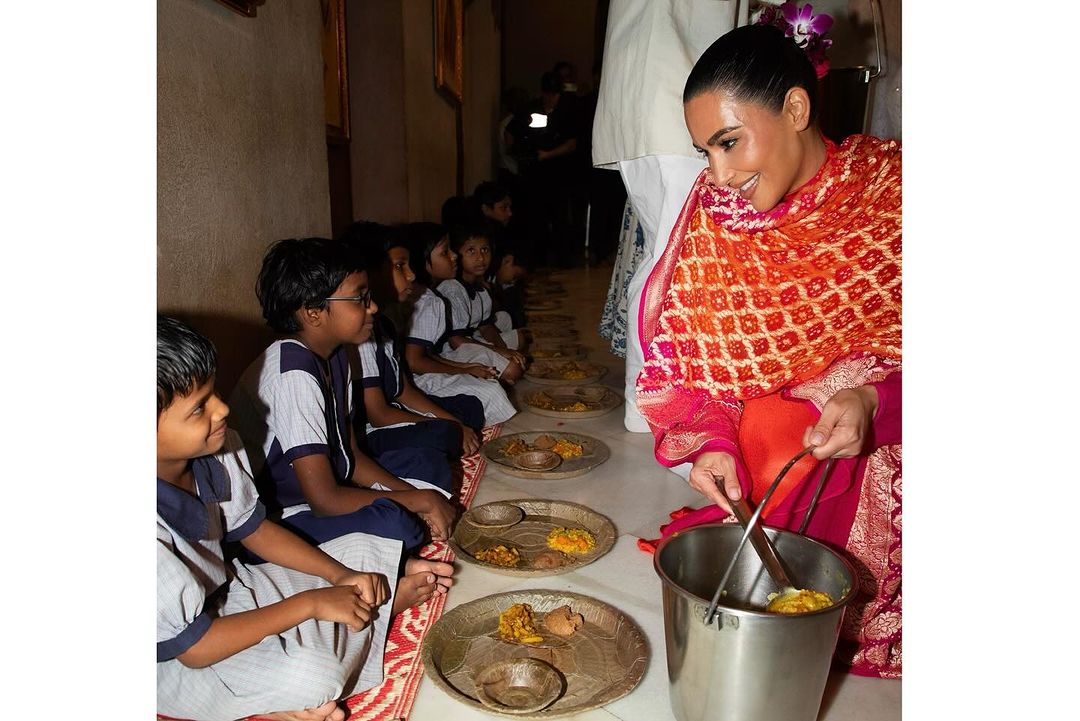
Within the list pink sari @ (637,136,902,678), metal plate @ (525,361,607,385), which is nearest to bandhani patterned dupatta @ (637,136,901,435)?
pink sari @ (637,136,902,678)

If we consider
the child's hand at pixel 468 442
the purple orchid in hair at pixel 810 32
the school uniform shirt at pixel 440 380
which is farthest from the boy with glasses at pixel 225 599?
the school uniform shirt at pixel 440 380

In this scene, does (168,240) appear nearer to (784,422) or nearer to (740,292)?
(740,292)

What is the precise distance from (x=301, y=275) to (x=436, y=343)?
5.62 ft

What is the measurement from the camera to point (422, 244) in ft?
13.5

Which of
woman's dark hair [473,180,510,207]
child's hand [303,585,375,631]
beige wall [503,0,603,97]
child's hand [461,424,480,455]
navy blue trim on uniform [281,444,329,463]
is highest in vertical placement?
beige wall [503,0,603,97]

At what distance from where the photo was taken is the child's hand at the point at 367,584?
181cm

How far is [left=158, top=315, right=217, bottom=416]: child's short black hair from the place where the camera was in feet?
4.77

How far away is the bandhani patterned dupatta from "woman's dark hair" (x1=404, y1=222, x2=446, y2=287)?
2.31 meters

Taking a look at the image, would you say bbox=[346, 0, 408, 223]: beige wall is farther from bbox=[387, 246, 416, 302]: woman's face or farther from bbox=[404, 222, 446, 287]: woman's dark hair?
bbox=[387, 246, 416, 302]: woman's face

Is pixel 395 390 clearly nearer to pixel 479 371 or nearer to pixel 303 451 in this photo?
pixel 479 371

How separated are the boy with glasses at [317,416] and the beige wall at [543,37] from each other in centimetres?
1053

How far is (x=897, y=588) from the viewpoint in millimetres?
1858

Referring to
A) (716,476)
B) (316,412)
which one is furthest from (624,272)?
(716,476)

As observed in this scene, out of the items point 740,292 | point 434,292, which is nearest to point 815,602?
point 740,292
